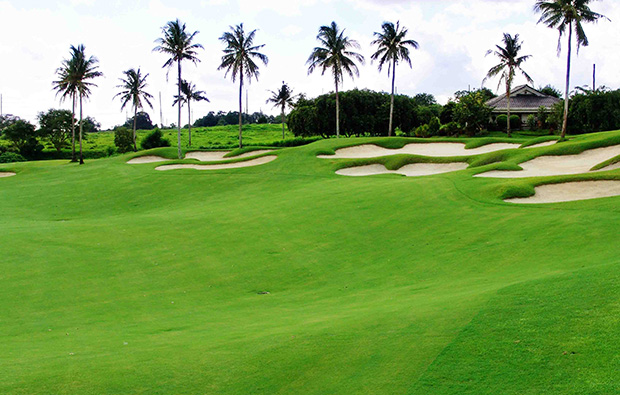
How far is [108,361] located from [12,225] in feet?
64.7

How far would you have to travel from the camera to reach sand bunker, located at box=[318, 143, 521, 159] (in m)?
42.0

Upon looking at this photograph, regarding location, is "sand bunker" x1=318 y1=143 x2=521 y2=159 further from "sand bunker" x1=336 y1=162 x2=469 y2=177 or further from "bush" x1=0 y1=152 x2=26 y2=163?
"bush" x1=0 y1=152 x2=26 y2=163

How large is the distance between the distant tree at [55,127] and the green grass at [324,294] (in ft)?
188

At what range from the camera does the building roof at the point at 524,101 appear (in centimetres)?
7638

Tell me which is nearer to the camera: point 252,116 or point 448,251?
point 448,251

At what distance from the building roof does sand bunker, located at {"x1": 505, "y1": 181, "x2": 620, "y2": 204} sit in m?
55.2

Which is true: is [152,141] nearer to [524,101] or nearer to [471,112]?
[471,112]

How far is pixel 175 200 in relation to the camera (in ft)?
110

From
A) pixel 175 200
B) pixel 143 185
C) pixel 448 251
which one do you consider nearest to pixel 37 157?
pixel 143 185

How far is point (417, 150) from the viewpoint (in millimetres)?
43688

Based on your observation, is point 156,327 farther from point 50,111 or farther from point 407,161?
point 50,111

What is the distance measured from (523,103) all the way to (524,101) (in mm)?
836

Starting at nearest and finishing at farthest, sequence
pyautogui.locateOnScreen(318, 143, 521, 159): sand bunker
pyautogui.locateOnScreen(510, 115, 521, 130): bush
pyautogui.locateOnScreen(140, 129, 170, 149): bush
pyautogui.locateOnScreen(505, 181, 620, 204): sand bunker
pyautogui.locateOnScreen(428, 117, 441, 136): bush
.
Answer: pyautogui.locateOnScreen(505, 181, 620, 204): sand bunker
pyautogui.locateOnScreen(318, 143, 521, 159): sand bunker
pyautogui.locateOnScreen(428, 117, 441, 136): bush
pyautogui.locateOnScreen(510, 115, 521, 130): bush
pyautogui.locateOnScreen(140, 129, 170, 149): bush

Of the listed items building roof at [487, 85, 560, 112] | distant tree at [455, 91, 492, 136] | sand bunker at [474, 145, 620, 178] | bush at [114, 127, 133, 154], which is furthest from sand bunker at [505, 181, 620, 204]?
bush at [114, 127, 133, 154]
